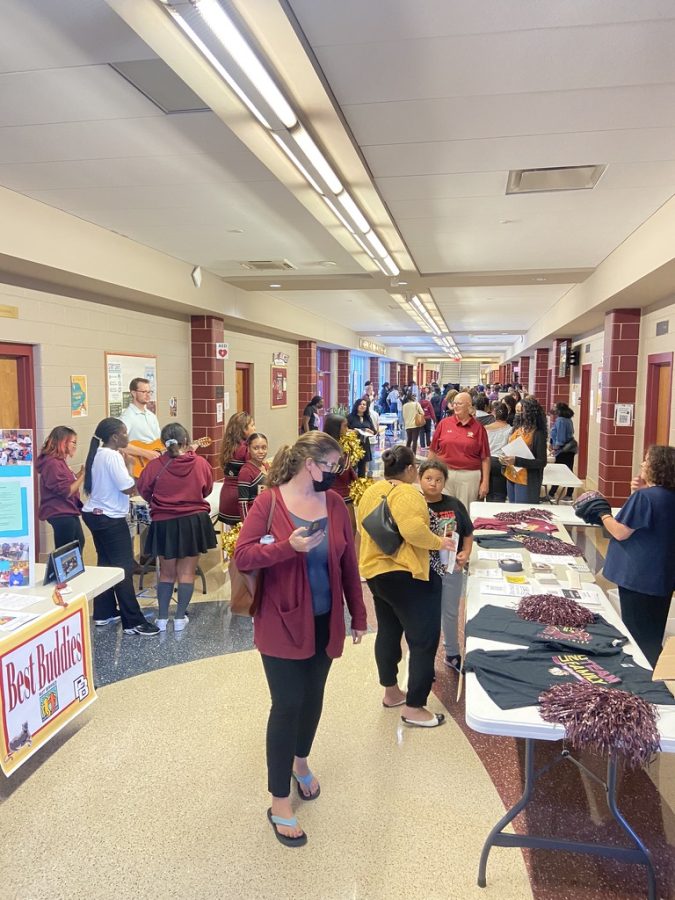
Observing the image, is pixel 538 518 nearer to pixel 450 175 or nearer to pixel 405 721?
pixel 405 721

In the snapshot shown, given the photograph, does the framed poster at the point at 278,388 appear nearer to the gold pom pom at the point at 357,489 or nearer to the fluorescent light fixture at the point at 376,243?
the fluorescent light fixture at the point at 376,243

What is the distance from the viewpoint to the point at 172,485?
437cm

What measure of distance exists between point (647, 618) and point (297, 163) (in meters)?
3.19

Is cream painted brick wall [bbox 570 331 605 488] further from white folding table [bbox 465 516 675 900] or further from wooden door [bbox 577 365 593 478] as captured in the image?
white folding table [bbox 465 516 675 900]

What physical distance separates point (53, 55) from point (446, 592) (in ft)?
11.1

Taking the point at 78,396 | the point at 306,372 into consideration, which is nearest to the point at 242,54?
the point at 78,396

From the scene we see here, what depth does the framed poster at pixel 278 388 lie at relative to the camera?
42.0 ft

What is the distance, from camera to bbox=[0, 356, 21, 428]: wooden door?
17.5ft

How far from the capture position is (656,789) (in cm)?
280

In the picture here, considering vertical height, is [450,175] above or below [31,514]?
above

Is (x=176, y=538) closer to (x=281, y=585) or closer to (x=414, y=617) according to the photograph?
(x=414, y=617)

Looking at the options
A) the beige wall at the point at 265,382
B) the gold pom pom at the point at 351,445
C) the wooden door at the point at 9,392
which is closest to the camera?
the wooden door at the point at 9,392

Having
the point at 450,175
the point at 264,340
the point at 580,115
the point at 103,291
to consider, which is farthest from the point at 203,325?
the point at 580,115

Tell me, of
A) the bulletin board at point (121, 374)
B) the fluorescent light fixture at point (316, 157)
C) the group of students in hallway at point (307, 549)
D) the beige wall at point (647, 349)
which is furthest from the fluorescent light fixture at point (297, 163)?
the beige wall at point (647, 349)
